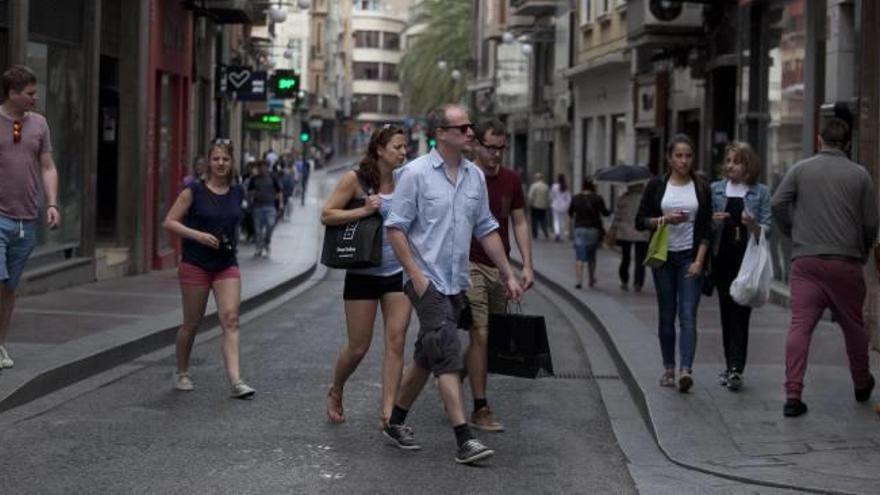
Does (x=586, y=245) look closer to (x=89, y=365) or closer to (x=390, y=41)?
(x=89, y=365)

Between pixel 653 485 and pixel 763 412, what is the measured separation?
2.20m

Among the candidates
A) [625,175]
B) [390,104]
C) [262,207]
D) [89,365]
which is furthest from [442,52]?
[390,104]

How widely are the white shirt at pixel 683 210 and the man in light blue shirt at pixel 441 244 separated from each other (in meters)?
2.41

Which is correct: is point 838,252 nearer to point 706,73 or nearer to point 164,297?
point 164,297

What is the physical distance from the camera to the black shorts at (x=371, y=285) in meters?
9.40

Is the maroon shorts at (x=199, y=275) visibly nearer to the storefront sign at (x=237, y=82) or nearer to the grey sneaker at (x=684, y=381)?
the grey sneaker at (x=684, y=381)

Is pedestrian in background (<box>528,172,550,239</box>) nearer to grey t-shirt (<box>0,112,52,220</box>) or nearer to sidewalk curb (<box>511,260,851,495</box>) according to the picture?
sidewalk curb (<box>511,260,851,495</box>)

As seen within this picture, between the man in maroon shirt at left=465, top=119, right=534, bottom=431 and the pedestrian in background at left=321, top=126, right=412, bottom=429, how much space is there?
0.51m

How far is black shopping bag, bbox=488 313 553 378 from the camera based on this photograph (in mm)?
9297

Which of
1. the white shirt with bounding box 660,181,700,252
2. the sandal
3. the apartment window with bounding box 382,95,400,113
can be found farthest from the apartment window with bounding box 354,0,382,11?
the sandal

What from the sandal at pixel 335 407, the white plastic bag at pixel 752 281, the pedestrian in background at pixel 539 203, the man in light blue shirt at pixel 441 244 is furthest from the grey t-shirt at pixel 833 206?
the pedestrian in background at pixel 539 203

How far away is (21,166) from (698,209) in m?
4.42

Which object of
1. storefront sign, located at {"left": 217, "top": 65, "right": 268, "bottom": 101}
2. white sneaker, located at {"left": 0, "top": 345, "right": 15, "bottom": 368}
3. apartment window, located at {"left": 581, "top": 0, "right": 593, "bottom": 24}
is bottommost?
white sneaker, located at {"left": 0, "top": 345, "right": 15, "bottom": 368}

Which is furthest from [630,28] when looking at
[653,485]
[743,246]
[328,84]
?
[328,84]
